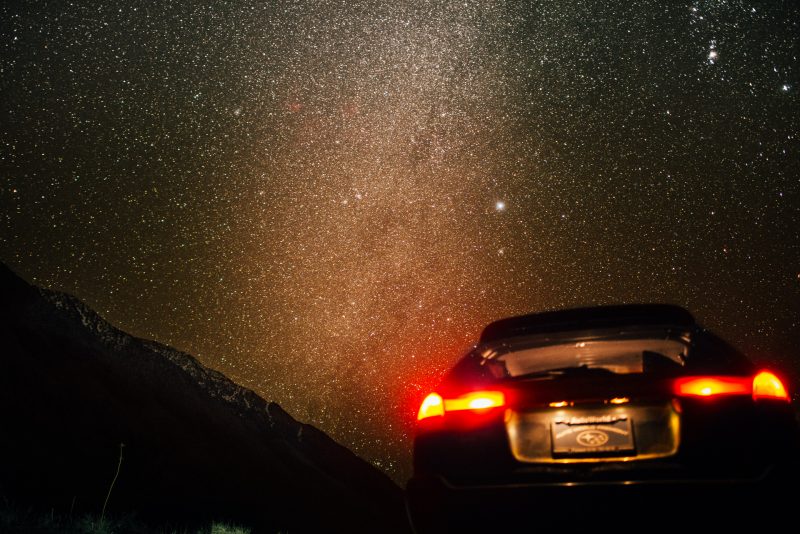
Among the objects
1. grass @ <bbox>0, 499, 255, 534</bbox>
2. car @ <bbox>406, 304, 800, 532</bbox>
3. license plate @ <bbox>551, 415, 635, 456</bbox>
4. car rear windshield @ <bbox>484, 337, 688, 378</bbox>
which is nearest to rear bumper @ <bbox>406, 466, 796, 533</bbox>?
car @ <bbox>406, 304, 800, 532</bbox>

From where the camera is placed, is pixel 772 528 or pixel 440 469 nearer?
pixel 772 528

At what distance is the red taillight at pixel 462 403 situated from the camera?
8.80 feet

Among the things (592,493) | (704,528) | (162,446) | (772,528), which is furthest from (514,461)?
(162,446)

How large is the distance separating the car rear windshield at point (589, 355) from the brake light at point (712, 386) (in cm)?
43

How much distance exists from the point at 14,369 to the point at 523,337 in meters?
50.2

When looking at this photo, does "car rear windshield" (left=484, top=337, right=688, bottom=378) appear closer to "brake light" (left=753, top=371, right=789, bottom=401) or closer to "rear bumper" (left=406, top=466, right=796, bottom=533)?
"brake light" (left=753, top=371, right=789, bottom=401)

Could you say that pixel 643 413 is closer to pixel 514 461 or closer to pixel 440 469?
pixel 514 461

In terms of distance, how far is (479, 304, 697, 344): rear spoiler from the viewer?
9.81ft

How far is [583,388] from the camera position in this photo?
100 inches

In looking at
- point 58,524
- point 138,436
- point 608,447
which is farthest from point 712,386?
point 138,436

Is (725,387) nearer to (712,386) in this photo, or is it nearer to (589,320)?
(712,386)

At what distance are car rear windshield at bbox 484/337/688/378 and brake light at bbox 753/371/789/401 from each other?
45 centimetres

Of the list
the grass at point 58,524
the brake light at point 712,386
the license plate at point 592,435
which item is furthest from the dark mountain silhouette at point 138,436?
the brake light at point 712,386

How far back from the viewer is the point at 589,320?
120 inches
